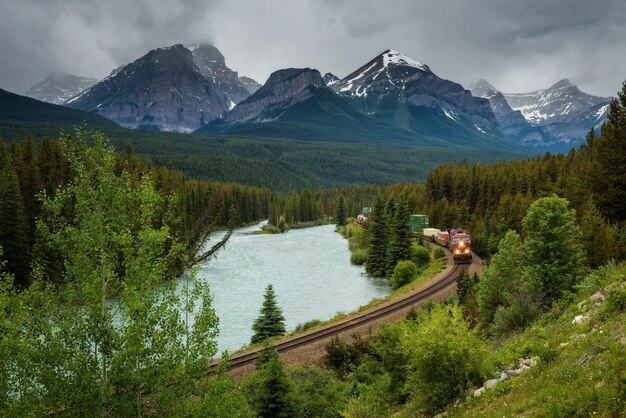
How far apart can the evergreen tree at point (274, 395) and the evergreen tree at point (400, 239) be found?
47.7 meters

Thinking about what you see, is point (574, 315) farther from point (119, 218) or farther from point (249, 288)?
point (249, 288)

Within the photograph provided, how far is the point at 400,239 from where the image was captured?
68.1m

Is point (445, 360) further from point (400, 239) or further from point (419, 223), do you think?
point (419, 223)

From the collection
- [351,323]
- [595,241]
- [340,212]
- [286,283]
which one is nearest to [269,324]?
[351,323]

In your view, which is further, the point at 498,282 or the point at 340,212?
the point at 340,212

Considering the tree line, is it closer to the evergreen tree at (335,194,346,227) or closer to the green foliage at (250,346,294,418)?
the green foliage at (250,346,294,418)

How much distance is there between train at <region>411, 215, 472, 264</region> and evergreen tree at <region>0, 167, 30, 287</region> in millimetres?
53808

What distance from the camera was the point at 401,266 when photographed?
2408 inches

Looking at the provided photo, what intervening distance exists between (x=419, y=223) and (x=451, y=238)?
20754 mm

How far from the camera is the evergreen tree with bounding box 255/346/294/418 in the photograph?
20.3 m

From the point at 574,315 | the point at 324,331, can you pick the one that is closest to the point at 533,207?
the point at 574,315

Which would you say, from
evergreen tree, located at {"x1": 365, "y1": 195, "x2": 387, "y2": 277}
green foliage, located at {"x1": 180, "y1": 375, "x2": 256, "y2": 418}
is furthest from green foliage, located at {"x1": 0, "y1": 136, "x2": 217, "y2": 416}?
evergreen tree, located at {"x1": 365, "y1": 195, "x2": 387, "y2": 277}

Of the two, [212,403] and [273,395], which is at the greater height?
[212,403]

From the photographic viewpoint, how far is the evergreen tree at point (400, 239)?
221 ft
